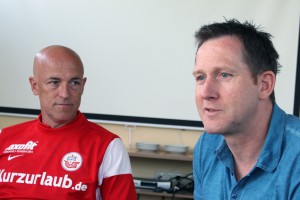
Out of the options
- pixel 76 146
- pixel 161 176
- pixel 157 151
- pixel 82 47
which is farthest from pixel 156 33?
pixel 76 146

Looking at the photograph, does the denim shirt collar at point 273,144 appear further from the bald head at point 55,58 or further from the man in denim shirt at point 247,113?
the bald head at point 55,58

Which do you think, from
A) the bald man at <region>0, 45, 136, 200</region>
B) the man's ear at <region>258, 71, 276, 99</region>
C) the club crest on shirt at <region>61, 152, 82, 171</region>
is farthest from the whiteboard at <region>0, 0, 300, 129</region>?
the man's ear at <region>258, 71, 276, 99</region>

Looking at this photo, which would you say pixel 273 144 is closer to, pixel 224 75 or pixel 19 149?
pixel 224 75

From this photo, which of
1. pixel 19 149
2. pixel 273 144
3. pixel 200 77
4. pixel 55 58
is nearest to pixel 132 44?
pixel 55 58

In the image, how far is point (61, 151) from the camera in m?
1.84

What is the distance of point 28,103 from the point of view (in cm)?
370

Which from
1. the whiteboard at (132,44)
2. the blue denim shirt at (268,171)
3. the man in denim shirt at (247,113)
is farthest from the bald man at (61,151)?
the whiteboard at (132,44)

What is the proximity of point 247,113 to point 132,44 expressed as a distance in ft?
7.99

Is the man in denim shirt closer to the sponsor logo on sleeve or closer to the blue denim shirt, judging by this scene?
the blue denim shirt

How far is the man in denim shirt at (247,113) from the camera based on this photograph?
1.21 meters

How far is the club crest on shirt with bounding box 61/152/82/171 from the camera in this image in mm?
1773

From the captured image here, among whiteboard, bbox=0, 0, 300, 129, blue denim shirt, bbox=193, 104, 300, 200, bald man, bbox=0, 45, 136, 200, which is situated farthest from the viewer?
whiteboard, bbox=0, 0, 300, 129

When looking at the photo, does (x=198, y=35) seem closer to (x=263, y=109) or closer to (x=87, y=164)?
(x=263, y=109)

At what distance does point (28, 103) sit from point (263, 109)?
285 cm
